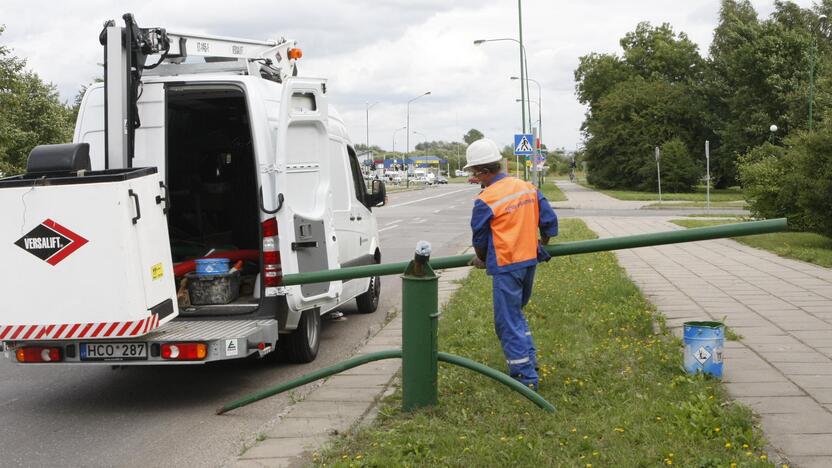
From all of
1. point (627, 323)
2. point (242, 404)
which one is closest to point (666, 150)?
point (627, 323)

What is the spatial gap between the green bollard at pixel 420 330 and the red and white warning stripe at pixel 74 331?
1.78m

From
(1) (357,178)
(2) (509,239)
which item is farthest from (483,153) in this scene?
(1) (357,178)

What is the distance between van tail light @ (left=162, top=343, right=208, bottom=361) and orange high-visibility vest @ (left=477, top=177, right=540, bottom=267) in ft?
6.92

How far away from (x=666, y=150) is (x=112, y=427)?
173ft

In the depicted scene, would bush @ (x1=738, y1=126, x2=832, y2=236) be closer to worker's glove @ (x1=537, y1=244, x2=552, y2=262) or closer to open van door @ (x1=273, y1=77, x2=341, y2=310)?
open van door @ (x1=273, y1=77, x2=341, y2=310)

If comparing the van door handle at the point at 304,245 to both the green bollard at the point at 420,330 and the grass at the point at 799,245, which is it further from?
the grass at the point at 799,245

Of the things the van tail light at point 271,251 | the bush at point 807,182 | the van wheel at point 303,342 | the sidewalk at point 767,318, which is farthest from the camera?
the bush at point 807,182

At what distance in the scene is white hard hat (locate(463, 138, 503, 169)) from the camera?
5969mm

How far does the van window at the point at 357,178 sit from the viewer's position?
9906 millimetres

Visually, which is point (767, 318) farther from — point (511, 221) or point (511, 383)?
point (511, 383)

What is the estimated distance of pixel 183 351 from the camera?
6207 mm

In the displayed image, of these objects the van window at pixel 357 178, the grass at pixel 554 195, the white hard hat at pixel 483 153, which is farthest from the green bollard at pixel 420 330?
the grass at pixel 554 195

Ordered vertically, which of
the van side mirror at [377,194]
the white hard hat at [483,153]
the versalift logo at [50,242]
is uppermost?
the white hard hat at [483,153]

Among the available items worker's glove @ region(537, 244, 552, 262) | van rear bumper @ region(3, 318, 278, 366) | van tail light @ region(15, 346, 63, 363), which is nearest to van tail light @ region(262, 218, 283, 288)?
van rear bumper @ region(3, 318, 278, 366)
